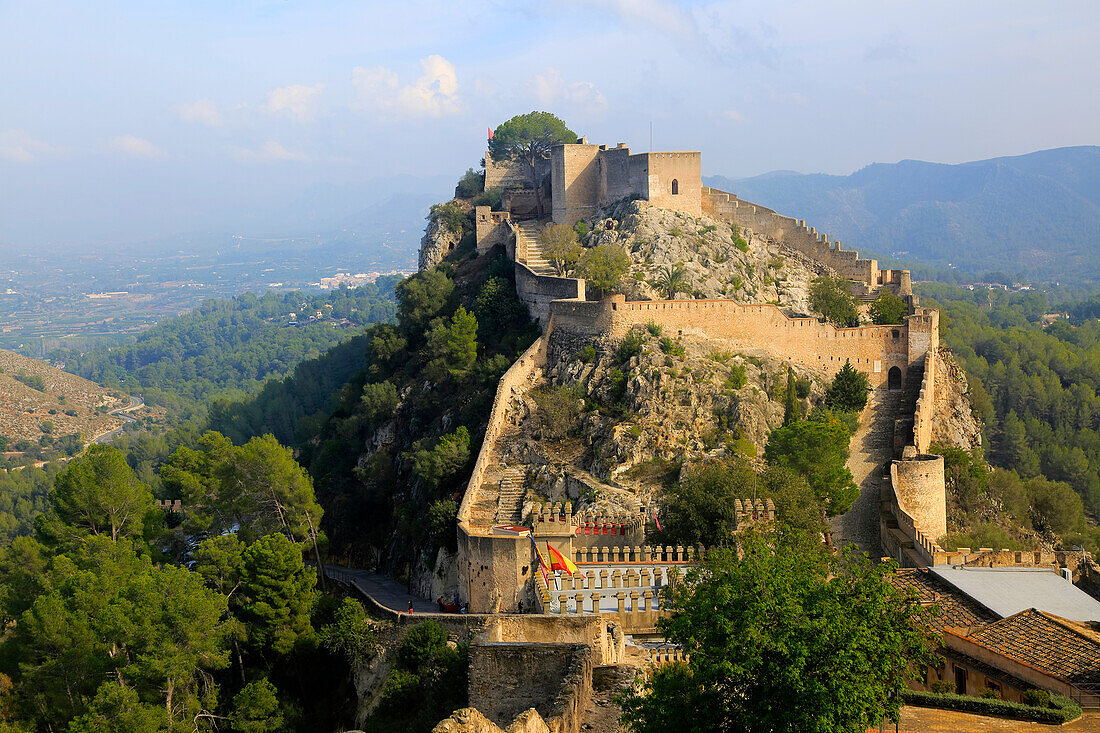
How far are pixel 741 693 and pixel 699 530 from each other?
13.2 m

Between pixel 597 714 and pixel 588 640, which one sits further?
pixel 588 640

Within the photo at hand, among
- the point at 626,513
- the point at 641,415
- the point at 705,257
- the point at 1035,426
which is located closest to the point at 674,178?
the point at 705,257

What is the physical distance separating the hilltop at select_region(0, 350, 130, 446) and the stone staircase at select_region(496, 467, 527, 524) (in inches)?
3861

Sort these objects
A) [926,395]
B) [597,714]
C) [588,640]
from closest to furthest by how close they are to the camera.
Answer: [597,714]
[588,640]
[926,395]

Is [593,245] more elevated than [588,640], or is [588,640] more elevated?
[593,245]

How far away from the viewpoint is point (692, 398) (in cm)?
3722

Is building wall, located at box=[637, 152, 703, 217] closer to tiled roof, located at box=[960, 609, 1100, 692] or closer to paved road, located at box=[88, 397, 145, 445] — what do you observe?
tiled roof, located at box=[960, 609, 1100, 692]

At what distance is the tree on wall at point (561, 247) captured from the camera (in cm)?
4759

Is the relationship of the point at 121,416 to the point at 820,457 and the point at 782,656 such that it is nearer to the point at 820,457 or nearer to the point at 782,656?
the point at 820,457

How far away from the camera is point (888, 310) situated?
44531 mm

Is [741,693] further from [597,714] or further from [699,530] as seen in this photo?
[699,530]

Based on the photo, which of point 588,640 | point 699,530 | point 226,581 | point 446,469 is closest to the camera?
point 588,640

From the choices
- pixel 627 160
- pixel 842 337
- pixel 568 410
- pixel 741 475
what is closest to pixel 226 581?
pixel 568 410

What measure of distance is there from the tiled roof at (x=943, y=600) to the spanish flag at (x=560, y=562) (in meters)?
7.65
